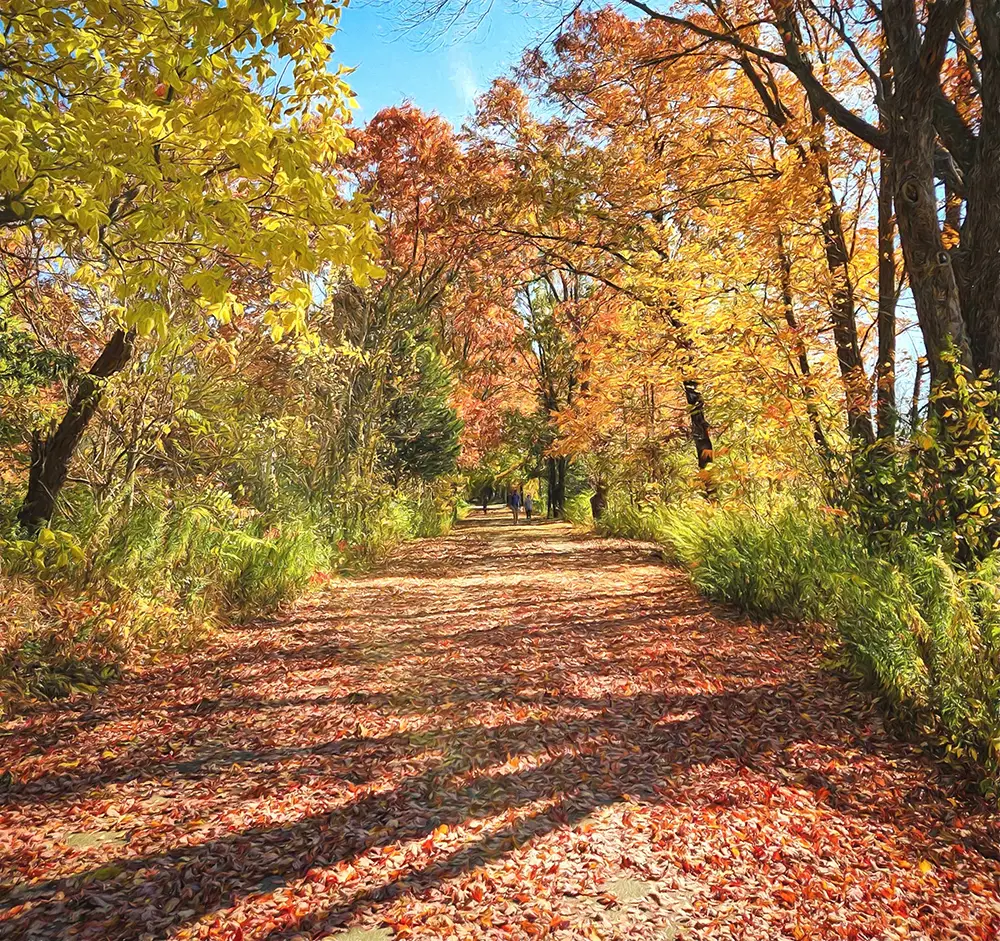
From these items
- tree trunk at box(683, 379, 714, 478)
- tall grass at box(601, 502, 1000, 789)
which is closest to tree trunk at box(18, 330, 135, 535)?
tall grass at box(601, 502, 1000, 789)

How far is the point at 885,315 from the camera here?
579 centimetres

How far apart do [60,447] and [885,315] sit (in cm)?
777

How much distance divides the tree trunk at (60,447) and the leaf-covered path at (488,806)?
1880mm

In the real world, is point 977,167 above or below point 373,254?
above

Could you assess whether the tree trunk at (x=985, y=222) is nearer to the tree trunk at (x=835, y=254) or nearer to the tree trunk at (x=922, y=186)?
the tree trunk at (x=922, y=186)

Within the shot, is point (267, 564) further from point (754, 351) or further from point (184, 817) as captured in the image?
point (754, 351)

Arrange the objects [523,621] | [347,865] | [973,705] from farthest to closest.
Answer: [523,621], [973,705], [347,865]

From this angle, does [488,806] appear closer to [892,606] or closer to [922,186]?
[892,606]

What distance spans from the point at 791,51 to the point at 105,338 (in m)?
Result: 7.08

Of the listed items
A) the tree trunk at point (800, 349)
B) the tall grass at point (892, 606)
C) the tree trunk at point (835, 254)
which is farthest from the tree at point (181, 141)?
the tree trunk at point (800, 349)

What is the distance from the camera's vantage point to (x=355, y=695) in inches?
173

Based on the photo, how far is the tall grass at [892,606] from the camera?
128 inches

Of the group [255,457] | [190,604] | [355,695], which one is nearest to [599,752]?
[355,695]

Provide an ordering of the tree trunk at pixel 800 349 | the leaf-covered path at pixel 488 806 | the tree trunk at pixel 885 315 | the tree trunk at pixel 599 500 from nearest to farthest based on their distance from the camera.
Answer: the leaf-covered path at pixel 488 806 < the tree trunk at pixel 885 315 < the tree trunk at pixel 800 349 < the tree trunk at pixel 599 500
